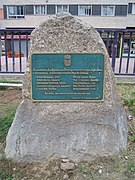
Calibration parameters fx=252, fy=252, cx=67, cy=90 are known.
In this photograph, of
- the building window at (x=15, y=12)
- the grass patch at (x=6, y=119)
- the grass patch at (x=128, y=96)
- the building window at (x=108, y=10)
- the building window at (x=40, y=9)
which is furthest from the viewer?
the building window at (x=15, y=12)

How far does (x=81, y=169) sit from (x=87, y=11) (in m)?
26.9

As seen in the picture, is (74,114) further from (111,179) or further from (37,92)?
(111,179)

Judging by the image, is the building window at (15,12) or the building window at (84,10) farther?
the building window at (15,12)

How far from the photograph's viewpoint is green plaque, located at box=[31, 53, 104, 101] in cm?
294

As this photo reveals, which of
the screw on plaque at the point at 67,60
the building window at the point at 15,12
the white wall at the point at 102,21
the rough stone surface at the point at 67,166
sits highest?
the building window at the point at 15,12

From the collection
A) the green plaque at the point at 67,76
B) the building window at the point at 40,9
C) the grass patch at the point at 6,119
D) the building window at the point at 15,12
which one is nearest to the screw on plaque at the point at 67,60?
the green plaque at the point at 67,76

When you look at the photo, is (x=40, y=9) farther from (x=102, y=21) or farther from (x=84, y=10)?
(x=102, y=21)

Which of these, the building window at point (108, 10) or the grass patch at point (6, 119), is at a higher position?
the building window at point (108, 10)

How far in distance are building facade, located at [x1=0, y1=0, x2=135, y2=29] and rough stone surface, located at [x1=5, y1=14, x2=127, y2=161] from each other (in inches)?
987

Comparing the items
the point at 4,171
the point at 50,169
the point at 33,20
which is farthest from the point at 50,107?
the point at 33,20

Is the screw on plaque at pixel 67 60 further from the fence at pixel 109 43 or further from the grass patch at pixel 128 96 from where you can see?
the fence at pixel 109 43

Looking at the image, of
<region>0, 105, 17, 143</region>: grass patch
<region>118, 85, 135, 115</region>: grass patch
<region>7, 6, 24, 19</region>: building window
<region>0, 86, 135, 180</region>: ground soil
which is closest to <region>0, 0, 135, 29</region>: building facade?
<region>7, 6, 24, 19</region>: building window

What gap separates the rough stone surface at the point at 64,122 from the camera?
292 cm

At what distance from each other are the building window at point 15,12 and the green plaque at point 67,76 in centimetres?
2797
